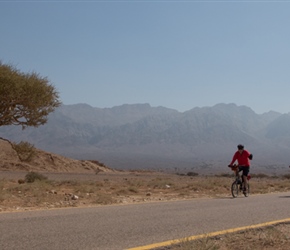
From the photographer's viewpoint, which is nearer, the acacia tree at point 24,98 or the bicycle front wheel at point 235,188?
the bicycle front wheel at point 235,188

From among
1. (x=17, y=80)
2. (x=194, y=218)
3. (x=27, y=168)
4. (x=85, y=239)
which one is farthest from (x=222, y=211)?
(x=27, y=168)

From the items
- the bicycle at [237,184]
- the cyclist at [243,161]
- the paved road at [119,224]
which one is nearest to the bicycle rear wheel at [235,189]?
the bicycle at [237,184]

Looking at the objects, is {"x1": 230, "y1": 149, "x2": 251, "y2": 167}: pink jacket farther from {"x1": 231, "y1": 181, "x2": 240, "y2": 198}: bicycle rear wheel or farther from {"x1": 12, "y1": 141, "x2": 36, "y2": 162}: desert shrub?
{"x1": 12, "y1": 141, "x2": 36, "y2": 162}: desert shrub

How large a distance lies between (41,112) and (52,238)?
55.0 ft

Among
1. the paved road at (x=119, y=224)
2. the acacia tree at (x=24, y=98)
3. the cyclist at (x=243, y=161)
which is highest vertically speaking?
the acacia tree at (x=24, y=98)

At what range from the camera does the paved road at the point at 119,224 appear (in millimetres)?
7934

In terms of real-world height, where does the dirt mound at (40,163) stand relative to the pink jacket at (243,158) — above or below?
below

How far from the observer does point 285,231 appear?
9.87m

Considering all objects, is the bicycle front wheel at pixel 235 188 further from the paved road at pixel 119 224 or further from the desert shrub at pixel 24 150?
the desert shrub at pixel 24 150

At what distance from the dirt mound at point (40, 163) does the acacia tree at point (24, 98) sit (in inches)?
1031

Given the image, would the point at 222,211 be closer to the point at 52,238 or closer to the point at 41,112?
the point at 52,238

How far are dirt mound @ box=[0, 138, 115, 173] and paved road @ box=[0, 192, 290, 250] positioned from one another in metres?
38.9

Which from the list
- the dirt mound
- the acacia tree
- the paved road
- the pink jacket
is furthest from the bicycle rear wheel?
the dirt mound

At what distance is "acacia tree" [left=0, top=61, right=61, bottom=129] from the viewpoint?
72.8 ft
